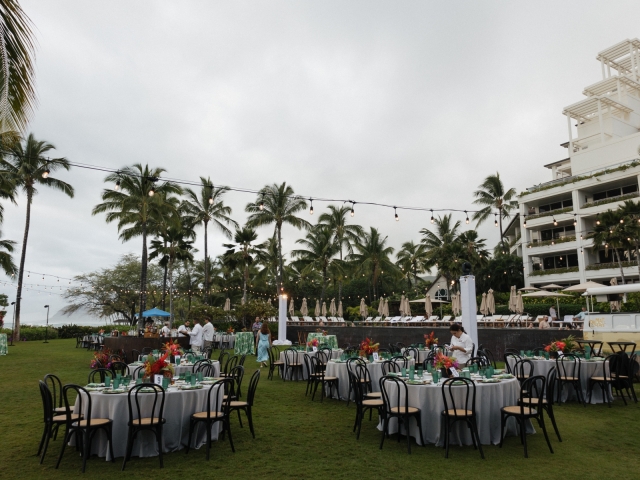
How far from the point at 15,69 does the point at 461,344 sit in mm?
8114

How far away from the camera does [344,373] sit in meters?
9.70

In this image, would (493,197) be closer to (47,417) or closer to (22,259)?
(22,259)

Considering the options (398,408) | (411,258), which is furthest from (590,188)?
(398,408)

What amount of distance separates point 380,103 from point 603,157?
2850 centimetres

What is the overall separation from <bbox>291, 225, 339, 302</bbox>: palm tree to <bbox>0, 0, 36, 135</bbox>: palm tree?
104 feet

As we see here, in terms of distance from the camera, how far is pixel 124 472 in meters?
5.29

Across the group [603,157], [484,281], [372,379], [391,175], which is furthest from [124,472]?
[603,157]

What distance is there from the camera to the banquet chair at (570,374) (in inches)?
351

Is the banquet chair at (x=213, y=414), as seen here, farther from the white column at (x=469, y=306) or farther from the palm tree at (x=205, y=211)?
the palm tree at (x=205, y=211)

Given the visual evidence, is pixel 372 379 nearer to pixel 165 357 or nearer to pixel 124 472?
pixel 165 357

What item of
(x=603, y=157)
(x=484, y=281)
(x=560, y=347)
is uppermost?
(x=603, y=157)

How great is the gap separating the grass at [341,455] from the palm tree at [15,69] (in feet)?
14.0

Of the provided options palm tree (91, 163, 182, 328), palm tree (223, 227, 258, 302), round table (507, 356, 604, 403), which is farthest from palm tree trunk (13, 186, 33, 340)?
round table (507, 356, 604, 403)

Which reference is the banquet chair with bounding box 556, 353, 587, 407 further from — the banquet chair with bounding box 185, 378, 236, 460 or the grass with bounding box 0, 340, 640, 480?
Answer: the banquet chair with bounding box 185, 378, 236, 460
